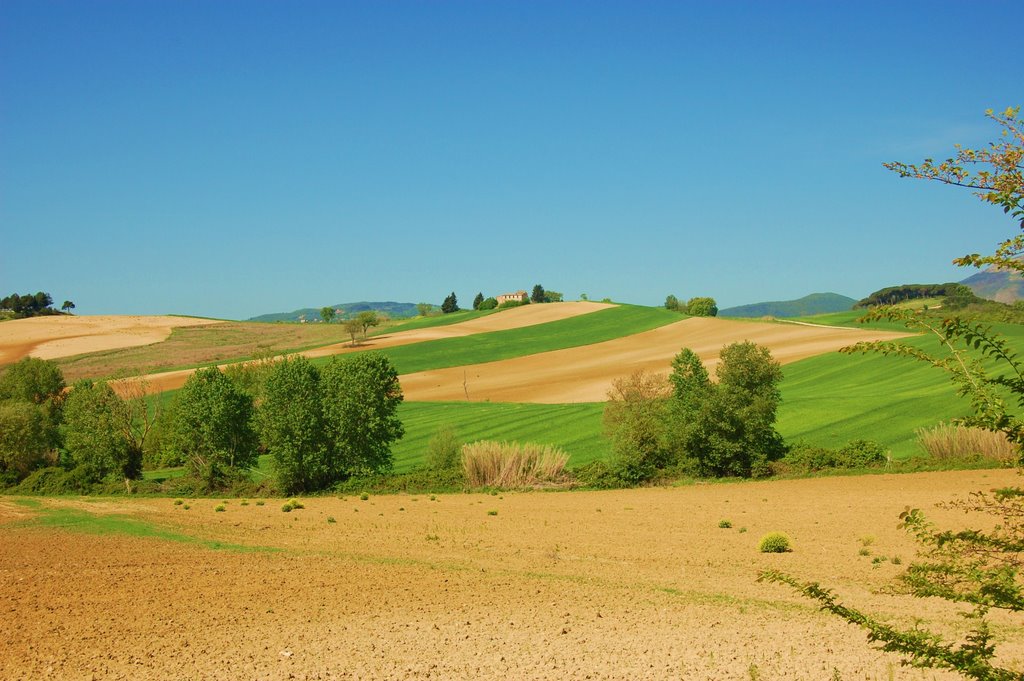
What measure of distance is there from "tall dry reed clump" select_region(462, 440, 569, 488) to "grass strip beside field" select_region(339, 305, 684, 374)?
46735 millimetres

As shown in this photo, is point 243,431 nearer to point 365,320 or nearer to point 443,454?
point 443,454

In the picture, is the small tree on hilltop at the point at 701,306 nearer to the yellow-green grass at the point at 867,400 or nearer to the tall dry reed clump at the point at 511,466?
the yellow-green grass at the point at 867,400

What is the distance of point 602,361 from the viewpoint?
3688 inches

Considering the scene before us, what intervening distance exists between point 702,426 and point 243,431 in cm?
2964

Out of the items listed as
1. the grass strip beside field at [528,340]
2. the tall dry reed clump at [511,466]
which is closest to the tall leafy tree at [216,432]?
the tall dry reed clump at [511,466]

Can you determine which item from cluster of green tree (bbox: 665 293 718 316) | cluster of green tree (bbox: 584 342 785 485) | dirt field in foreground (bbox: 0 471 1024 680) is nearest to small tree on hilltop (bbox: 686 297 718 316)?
cluster of green tree (bbox: 665 293 718 316)

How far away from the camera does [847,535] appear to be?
2878 centimetres

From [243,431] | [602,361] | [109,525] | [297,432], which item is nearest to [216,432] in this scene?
[243,431]

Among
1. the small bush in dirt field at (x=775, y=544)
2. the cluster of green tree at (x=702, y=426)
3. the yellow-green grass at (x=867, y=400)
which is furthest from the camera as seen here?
the yellow-green grass at (x=867, y=400)

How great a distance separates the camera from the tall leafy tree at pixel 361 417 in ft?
170

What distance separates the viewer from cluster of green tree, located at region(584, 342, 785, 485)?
46.7m

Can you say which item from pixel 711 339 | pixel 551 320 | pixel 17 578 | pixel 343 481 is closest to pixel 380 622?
pixel 17 578

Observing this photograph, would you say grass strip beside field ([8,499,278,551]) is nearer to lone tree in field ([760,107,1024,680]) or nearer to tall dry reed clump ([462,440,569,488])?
tall dry reed clump ([462,440,569,488])

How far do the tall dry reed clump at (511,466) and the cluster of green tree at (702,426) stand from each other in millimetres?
2528
